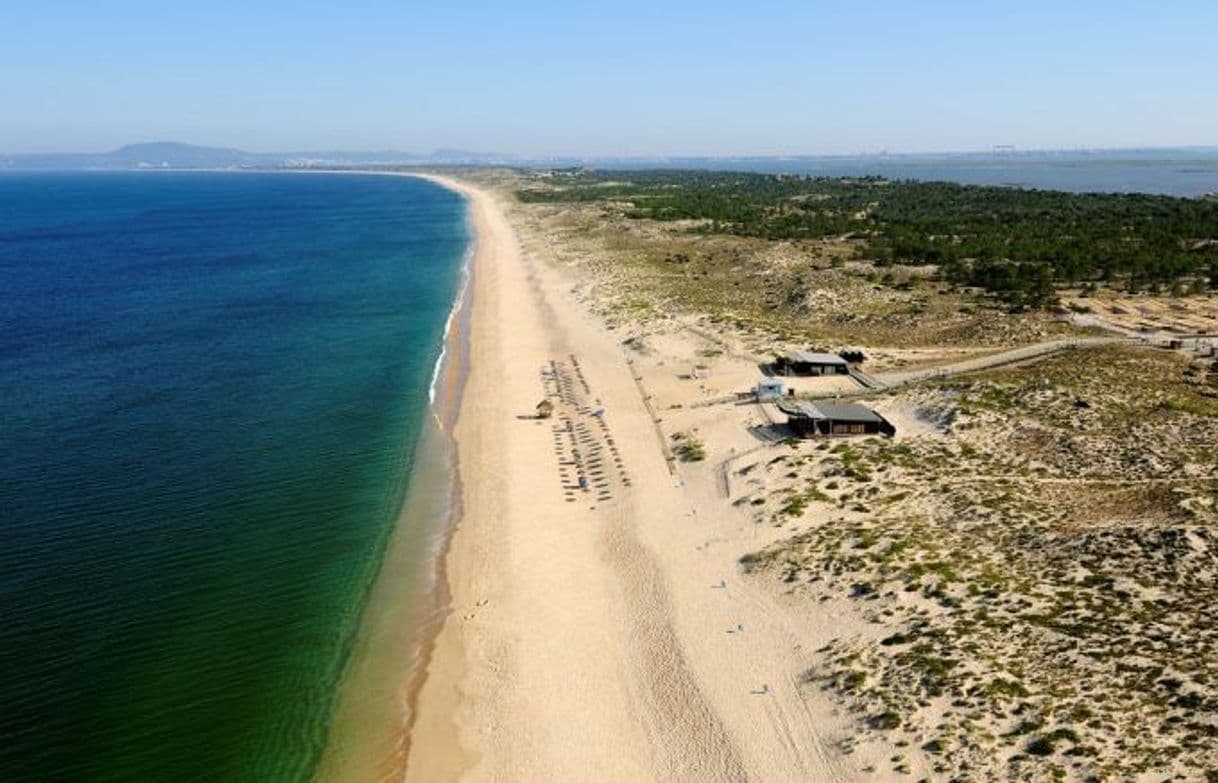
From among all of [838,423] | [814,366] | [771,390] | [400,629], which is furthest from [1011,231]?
[400,629]

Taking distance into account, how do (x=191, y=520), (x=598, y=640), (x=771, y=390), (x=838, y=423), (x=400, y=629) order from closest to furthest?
(x=598, y=640) → (x=400, y=629) → (x=191, y=520) → (x=838, y=423) → (x=771, y=390)

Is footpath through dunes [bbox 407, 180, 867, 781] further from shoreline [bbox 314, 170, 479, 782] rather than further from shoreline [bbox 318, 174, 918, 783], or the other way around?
shoreline [bbox 314, 170, 479, 782]

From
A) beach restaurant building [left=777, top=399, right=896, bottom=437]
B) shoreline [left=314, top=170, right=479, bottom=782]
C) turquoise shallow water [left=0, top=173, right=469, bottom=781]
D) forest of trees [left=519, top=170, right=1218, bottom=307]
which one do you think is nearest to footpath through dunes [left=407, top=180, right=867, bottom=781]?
shoreline [left=314, top=170, right=479, bottom=782]

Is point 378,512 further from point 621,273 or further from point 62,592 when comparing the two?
point 621,273

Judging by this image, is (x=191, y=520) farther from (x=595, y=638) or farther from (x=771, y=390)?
(x=771, y=390)

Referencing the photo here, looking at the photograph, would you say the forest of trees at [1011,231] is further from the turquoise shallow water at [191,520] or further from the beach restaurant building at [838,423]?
the turquoise shallow water at [191,520]
